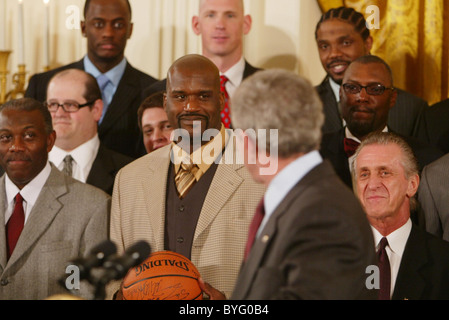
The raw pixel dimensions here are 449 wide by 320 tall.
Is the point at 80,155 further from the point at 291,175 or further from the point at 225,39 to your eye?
the point at 291,175

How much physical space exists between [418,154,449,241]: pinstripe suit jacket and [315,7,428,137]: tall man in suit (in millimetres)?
690

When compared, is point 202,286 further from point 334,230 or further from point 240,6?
point 240,6

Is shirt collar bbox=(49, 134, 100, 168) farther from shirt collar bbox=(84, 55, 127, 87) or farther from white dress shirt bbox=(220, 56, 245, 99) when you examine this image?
white dress shirt bbox=(220, 56, 245, 99)

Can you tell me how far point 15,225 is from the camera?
3213 mm

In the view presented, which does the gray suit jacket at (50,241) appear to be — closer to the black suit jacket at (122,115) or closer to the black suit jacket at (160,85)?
the black suit jacket at (122,115)

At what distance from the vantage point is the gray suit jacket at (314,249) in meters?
Answer: 1.97

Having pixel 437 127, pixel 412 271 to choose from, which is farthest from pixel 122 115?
pixel 412 271

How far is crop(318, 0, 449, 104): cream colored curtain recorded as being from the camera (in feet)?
15.6

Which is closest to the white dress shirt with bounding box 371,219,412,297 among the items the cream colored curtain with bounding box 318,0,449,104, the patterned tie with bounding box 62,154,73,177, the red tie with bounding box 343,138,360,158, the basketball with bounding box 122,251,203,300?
the red tie with bounding box 343,138,360,158

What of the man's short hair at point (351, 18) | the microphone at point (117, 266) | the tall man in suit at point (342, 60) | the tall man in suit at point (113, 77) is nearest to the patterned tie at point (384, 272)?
the tall man in suit at point (342, 60)

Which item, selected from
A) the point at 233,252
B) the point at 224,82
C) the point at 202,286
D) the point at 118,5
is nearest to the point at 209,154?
the point at 233,252

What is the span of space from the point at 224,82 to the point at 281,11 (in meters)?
0.89

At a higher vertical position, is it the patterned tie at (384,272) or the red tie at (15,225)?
the red tie at (15,225)

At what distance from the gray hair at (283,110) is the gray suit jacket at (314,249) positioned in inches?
4.4
